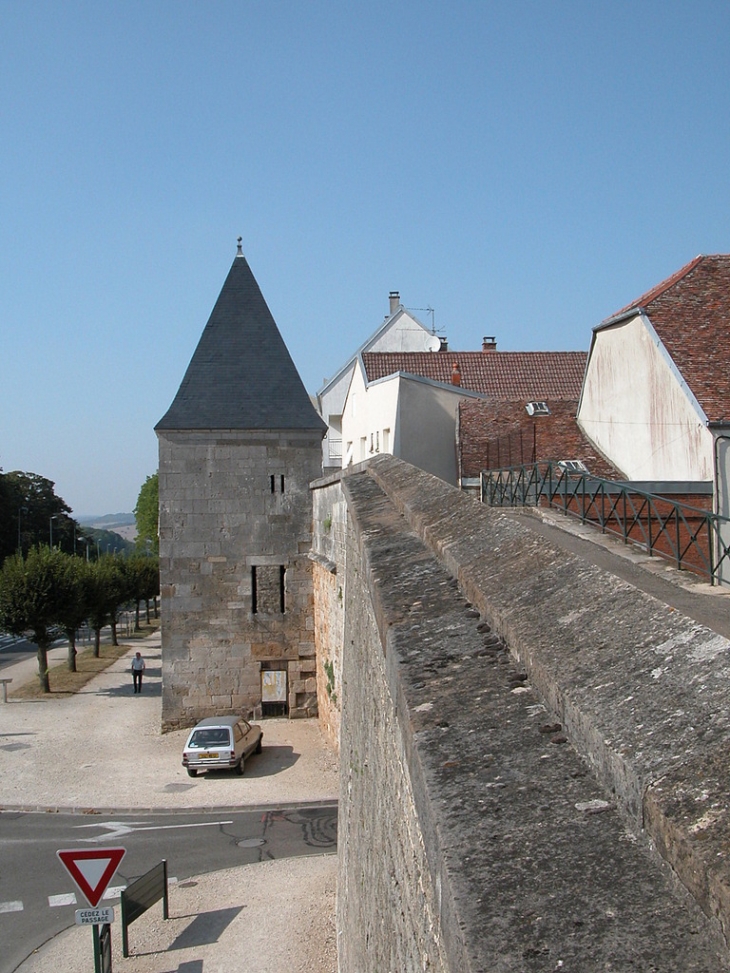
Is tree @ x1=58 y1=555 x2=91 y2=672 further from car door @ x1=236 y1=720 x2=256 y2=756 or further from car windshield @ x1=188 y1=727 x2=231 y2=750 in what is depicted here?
car windshield @ x1=188 y1=727 x2=231 y2=750

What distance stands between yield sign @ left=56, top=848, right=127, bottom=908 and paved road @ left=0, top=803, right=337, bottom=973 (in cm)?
237

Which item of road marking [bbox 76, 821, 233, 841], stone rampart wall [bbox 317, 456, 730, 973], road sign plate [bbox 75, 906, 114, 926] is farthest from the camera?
road marking [bbox 76, 821, 233, 841]

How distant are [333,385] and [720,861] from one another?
41.1 metres

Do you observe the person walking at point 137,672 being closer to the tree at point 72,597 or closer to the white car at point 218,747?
the tree at point 72,597

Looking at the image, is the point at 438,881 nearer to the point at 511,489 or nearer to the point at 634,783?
the point at 634,783

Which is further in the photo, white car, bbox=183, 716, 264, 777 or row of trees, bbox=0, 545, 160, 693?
row of trees, bbox=0, 545, 160, 693

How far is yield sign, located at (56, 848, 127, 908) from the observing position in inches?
293

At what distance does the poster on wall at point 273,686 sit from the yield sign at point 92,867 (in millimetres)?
11944

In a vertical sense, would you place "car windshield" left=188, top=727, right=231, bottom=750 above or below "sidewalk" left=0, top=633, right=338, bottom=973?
above

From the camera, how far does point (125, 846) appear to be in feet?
40.9

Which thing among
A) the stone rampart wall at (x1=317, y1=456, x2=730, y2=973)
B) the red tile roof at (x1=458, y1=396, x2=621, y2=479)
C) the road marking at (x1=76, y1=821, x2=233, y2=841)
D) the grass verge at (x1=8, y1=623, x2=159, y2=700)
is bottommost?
the grass verge at (x1=8, y1=623, x2=159, y2=700)

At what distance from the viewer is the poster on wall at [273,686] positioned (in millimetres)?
19391

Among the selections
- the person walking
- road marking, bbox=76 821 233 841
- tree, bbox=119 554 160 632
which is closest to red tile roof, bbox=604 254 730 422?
road marking, bbox=76 821 233 841

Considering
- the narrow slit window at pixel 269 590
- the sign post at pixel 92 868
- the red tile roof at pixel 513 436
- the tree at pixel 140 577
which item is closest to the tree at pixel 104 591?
the tree at pixel 140 577
